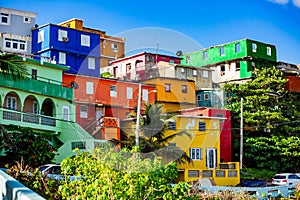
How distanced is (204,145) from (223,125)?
11.7ft

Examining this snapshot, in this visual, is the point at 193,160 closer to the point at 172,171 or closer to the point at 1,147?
the point at 1,147

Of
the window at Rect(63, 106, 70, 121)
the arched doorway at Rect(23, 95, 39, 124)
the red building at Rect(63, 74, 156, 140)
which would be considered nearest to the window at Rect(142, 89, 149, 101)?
the red building at Rect(63, 74, 156, 140)

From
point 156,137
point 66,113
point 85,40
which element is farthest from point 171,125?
point 85,40

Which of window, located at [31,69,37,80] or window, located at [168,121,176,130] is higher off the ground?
window, located at [31,69,37,80]

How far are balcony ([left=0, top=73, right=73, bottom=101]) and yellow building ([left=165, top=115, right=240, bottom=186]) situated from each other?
28.3 ft

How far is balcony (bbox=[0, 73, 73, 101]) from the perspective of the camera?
3753cm

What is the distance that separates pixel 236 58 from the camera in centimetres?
6347

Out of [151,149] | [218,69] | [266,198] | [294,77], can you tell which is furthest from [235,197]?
[218,69]

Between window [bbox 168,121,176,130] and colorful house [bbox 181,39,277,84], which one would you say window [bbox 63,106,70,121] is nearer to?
window [bbox 168,121,176,130]

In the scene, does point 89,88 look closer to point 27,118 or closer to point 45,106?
point 45,106

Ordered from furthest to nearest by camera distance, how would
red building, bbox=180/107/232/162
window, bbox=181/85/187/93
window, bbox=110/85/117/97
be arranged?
window, bbox=181/85/187/93
red building, bbox=180/107/232/162
window, bbox=110/85/117/97

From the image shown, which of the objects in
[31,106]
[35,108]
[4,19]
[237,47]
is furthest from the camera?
[237,47]

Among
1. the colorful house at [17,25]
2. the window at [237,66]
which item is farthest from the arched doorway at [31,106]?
the window at [237,66]

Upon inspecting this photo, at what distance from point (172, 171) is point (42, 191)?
11.1 feet
